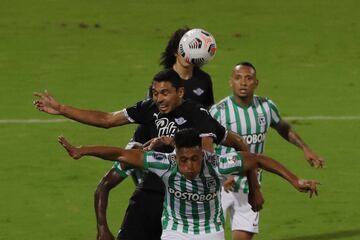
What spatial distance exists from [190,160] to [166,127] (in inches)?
43.4

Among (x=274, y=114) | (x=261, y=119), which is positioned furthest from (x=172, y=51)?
(x=274, y=114)

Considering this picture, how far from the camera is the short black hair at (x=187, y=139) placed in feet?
35.3

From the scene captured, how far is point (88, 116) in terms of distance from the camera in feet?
40.1

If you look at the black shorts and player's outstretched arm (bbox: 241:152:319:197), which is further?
the black shorts

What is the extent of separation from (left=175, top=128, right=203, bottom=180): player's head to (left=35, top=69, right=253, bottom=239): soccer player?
79cm

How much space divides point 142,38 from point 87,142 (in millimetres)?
7545

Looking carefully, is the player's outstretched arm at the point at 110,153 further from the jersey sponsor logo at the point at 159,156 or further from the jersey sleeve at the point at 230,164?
the jersey sleeve at the point at 230,164

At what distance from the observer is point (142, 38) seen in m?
26.7

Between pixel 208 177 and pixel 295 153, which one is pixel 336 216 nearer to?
pixel 295 153

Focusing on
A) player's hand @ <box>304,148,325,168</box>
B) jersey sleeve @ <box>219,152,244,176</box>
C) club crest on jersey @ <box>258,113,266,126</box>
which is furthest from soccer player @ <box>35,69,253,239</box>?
club crest on jersey @ <box>258,113,266,126</box>

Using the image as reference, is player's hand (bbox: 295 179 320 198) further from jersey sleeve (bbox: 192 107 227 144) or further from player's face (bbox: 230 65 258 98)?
player's face (bbox: 230 65 258 98)

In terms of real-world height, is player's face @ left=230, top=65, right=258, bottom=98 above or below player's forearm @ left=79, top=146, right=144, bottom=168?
above

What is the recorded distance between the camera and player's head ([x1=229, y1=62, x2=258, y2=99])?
1352 centimetres

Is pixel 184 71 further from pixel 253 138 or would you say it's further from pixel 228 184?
Answer: pixel 228 184
